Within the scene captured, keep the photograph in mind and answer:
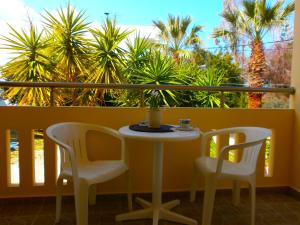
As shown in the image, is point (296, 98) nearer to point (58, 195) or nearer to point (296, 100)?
point (296, 100)

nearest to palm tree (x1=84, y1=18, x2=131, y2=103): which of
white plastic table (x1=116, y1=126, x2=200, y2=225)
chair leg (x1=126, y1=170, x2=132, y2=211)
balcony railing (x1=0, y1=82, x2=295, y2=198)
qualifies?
balcony railing (x1=0, y1=82, x2=295, y2=198)

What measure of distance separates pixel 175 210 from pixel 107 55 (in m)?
3.98

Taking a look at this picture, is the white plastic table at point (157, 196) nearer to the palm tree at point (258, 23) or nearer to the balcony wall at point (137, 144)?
the balcony wall at point (137, 144)

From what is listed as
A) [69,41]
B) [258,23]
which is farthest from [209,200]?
[258,23]

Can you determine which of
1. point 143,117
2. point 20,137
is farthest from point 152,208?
point 20,137

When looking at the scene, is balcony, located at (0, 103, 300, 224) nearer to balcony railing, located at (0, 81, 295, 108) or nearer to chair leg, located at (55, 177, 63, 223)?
chair leg, located at (55, 177, 63, 223)

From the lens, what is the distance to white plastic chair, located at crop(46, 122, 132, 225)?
1.77m

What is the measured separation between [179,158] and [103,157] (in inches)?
27.5

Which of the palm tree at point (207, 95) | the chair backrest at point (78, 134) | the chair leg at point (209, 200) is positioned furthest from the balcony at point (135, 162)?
the palm tree at point (207, 95)

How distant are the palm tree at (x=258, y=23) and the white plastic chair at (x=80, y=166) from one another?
528cm

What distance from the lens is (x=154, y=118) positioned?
2117 mm

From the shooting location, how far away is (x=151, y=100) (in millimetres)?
2154

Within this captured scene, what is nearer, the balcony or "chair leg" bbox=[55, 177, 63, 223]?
"chair leg" bbox=[55, 177, 63, 223]

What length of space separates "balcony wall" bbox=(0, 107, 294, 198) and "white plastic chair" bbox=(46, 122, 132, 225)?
152 mm
